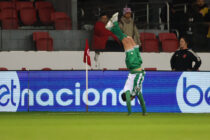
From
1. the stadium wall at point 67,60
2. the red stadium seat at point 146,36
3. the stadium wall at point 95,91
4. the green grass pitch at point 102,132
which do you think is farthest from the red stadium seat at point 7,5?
the green grass pitch at point 102,132

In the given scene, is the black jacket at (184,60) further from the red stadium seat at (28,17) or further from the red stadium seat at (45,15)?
the red stadium seat at (28,17)

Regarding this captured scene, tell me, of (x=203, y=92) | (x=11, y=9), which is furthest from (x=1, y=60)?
(x=203, y=92)

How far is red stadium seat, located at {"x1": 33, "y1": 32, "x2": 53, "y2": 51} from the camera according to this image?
19625 millimetres

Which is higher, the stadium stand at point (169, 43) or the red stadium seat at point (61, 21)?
the red stadium seat at point (61, 21)

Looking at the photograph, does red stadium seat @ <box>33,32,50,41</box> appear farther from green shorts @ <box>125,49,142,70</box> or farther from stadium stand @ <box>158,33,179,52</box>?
green shorts @ <box>125,49,142,70</box>

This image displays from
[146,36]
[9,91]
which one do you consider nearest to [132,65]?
[9,91]

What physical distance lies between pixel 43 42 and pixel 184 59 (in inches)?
223

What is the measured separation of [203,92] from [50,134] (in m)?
7.94

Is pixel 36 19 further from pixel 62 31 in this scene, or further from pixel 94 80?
pixel 94 80

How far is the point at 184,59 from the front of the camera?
1580 centimetres

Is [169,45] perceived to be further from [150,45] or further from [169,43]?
[150,45]

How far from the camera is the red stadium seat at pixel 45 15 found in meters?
21.8

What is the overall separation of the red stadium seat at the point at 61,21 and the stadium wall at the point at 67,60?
1671mm

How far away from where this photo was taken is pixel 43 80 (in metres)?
15.9
